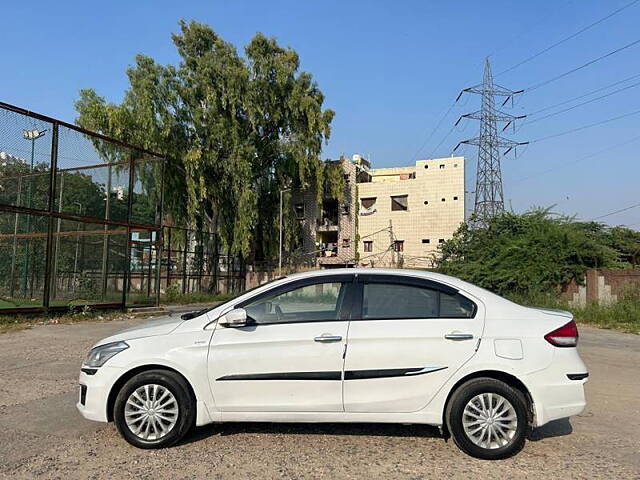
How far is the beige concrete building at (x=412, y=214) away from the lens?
155 ft

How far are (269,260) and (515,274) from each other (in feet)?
76.5

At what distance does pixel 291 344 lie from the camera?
4520 millimetres

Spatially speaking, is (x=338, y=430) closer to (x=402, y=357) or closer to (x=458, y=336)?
(x=402, y=357)

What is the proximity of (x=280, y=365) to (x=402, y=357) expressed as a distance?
1074 mm

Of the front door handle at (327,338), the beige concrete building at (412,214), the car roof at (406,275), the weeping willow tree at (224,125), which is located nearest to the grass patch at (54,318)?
the car roof at (406,275)

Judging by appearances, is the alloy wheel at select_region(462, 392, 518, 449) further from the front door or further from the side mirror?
the side mirror

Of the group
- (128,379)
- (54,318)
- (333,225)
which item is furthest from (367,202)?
(128,379)

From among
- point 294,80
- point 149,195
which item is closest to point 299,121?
point 294,80

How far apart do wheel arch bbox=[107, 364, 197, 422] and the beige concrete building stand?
141 ft

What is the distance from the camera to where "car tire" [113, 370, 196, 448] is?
4520mm

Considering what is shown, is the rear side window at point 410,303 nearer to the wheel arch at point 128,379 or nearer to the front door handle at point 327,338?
the front door handle at point 327,338

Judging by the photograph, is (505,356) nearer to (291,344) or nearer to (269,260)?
(291,344)

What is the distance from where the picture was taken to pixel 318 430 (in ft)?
16.7

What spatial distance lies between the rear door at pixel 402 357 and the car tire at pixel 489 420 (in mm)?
261
